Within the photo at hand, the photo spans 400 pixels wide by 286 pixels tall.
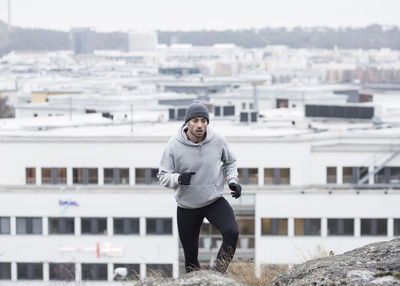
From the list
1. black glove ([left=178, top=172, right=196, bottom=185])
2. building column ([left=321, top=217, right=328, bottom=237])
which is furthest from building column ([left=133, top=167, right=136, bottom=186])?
black glove ([left=178, top=172, right=196, bottom=185])

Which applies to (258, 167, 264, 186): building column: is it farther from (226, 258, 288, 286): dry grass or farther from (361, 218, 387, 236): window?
(226, 258, 288, 286): dry grass

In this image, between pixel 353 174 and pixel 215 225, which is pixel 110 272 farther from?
pixel 215 225

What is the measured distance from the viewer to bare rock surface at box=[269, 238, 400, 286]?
804cm

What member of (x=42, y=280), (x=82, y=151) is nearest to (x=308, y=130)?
(x=82, y=151)

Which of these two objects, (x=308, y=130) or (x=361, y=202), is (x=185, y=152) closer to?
(x=361, y=202)

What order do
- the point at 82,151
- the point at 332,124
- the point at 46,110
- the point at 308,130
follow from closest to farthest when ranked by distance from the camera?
1. the point at 82,151
2. the point at 308,130
3. the point at 332,124
4. the point at 46,110

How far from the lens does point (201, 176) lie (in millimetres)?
10195

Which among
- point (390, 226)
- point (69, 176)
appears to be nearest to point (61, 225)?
point (69, 176)

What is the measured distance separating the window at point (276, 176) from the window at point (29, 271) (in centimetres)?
891

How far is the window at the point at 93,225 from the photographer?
40.6 meters

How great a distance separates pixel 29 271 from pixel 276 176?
31.9 feet

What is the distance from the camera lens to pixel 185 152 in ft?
33.3

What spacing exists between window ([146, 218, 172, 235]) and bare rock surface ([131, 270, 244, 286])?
32047 mm

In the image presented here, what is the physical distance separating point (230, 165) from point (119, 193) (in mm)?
29864
